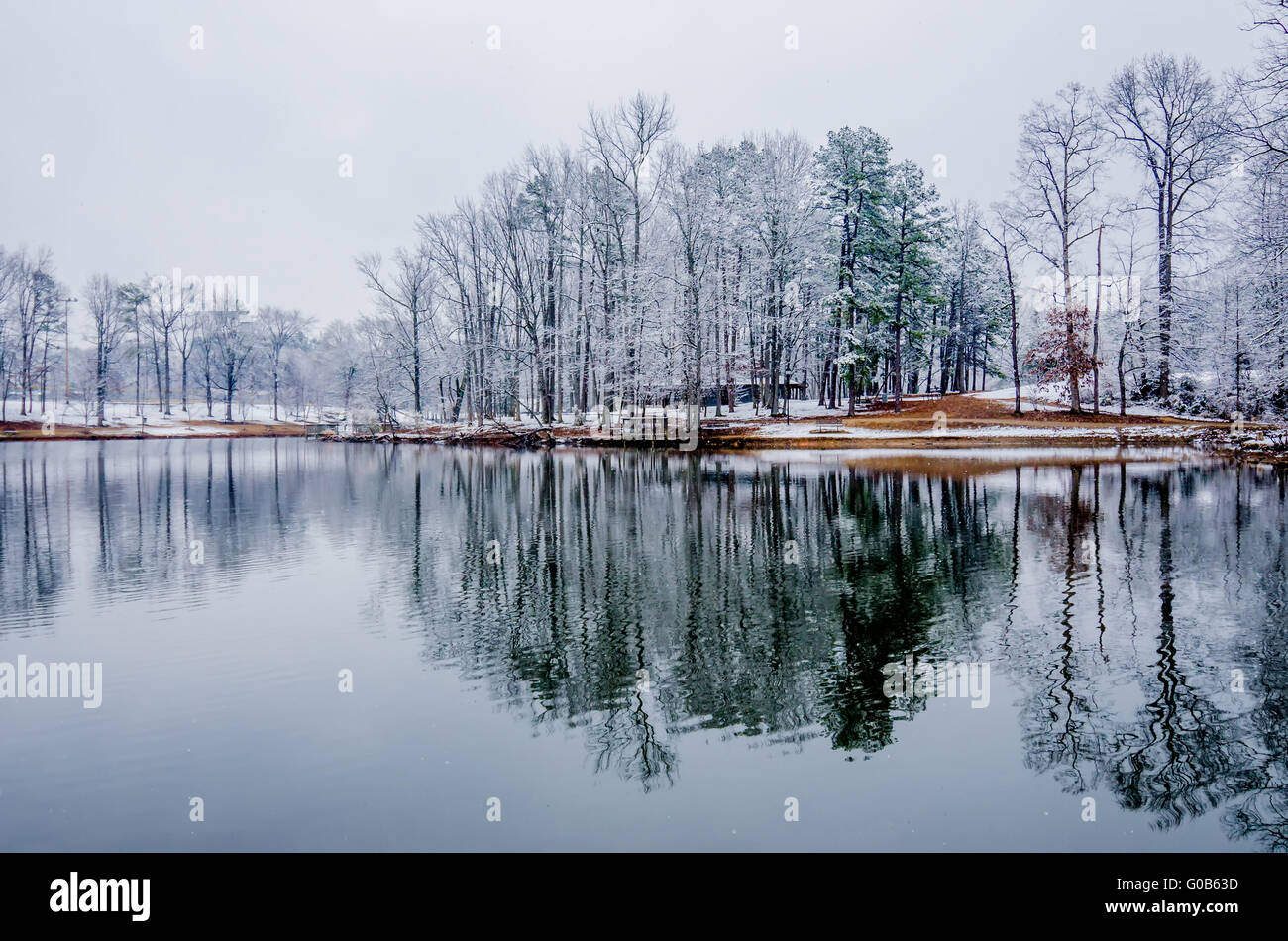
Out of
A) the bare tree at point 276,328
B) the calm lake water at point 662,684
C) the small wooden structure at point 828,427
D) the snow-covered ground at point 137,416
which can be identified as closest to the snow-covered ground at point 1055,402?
the small wooden structure at point 828,427

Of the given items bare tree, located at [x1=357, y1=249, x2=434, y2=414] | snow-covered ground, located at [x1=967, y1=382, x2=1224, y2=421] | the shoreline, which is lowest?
the shoreline

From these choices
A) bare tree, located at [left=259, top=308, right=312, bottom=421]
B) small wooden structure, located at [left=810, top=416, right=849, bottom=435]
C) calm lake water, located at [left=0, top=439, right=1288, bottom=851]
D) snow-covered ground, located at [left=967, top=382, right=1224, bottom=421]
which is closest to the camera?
calm lake water, located at [left=0, top=439, right=1288, bottom=851]

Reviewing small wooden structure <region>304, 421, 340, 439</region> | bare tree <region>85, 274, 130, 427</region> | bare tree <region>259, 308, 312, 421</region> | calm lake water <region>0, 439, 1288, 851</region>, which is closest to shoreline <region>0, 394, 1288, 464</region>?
calm lake water <region>0, 439, 1288, 851</region>

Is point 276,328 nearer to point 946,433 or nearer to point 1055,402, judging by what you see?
point 946,433

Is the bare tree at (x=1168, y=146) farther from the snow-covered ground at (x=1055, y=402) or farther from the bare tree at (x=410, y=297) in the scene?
the bare tree at (x=410, y=297)

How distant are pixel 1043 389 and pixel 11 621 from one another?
57.3 m

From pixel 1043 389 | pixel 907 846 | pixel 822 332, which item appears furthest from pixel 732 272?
pixel 907 846

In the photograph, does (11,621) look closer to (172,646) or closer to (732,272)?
(172,646)

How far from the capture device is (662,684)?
30.8ft

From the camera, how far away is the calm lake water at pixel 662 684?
6.51 m

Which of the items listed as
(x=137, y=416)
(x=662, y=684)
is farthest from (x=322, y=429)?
(x=662, y=684)

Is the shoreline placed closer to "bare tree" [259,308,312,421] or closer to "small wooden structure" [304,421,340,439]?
"small wooden structure" [304,421,340,439]

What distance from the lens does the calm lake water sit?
21.4ft

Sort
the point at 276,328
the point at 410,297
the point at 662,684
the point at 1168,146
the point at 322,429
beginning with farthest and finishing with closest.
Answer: the point at 276,328
the point at 322,429
the point at 410,297
the point at 1168,146
the point at 662,684
